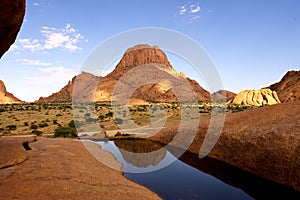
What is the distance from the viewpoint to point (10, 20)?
9664mm

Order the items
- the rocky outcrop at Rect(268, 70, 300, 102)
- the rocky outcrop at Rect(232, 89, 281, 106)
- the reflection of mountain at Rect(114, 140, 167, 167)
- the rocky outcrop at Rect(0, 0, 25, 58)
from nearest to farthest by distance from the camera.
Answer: the rocky outcrop at Rect(0, 0, 25, 58)
the reflection of mountain at Rect(114, 140, 167, 167)
the rocky outcrop at Rect(268, 70, 300, 102)
the rocky outcrop at Rect(232, 89, 281, 106)

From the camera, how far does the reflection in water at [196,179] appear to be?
13.4m

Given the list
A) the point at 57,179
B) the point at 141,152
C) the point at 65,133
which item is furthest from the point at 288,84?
the point at 57,179

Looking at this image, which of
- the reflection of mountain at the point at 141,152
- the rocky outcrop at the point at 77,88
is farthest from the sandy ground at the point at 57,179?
the rocky outcrop at the point at 77,88

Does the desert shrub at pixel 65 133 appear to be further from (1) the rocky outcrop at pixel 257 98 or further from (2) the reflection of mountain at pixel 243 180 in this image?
(1) the rocky outcrop at pixel 257 98

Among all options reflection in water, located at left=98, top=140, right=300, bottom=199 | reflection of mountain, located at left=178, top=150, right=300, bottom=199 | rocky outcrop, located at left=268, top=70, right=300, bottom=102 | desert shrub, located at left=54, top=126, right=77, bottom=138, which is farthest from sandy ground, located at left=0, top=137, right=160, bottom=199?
rocky outcrop, located at left=268, top=70, right=300, bottom=102

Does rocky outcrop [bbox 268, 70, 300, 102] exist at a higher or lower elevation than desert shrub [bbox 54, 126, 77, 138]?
higher

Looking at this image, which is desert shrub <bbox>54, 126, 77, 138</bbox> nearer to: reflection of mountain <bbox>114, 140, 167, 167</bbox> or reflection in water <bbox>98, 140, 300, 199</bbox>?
reflection of mountain <bbox>114, 140, 167, 167</bbox>

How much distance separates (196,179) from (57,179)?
8.58m

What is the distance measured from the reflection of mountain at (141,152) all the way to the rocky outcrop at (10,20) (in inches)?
489

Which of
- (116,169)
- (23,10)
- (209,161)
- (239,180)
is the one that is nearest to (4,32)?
(23,10)

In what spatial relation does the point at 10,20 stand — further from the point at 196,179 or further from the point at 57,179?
the point at 196,179

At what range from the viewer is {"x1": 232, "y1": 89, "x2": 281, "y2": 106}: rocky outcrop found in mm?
103137

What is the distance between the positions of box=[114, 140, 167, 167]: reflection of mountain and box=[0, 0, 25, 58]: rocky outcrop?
40.7 ft
